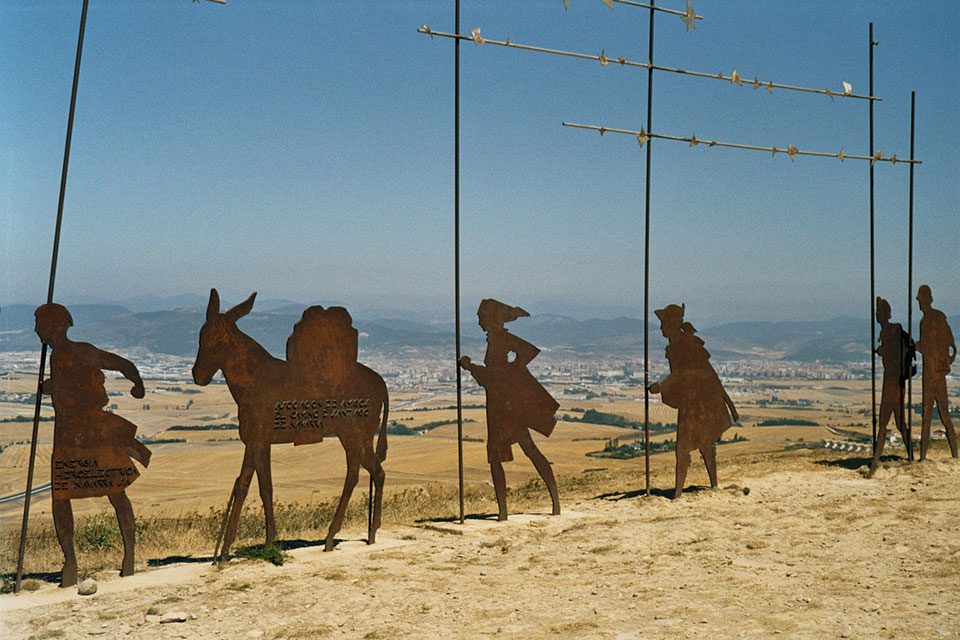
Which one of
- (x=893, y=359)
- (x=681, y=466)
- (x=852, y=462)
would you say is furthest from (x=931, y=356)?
(x=681, y=466)

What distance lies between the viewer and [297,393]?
1022 centimetres

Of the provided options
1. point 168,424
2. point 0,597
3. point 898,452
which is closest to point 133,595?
point 0,597

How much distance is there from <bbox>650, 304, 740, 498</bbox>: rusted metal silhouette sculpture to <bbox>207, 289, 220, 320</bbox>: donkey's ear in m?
7.01

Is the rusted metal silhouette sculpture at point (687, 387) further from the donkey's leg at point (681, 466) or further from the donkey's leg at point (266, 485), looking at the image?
the donkey's leg at point (266, 485)

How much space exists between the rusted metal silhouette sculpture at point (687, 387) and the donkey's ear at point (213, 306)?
701cm

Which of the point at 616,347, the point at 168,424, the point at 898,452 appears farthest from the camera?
the point at 616,347

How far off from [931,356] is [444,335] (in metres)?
85.1

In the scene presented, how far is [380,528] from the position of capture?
1184cm

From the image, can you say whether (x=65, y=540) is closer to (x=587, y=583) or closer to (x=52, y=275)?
(x=52, y=275)

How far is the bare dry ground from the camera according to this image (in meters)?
7.35

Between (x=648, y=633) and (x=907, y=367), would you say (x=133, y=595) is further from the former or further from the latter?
(x=907, y=367)

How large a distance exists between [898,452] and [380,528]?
12377 millimetres

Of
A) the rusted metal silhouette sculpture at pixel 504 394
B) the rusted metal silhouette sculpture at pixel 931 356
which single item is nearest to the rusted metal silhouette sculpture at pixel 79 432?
the rusted metal silhouette sculpture at pixel 504 394

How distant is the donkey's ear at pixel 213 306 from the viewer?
31.0ft
